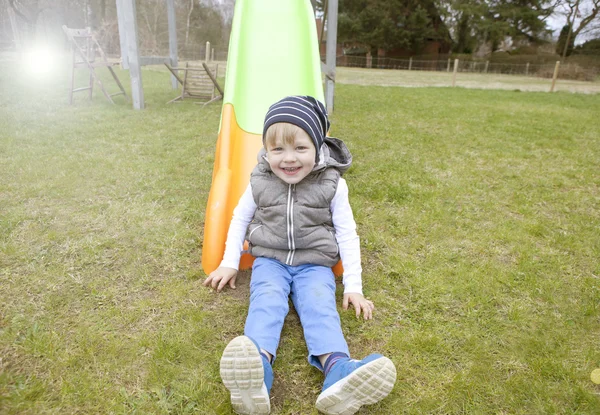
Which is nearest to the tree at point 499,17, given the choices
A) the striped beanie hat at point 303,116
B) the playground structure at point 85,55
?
the playground structure at point 85,55

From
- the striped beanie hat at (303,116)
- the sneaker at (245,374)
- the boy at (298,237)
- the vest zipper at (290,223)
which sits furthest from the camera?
the vest zipper at (290,223)

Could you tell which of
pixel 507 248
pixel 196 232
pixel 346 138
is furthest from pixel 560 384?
pixel 346 138

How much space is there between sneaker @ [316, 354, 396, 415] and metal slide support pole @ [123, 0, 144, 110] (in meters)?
6.84

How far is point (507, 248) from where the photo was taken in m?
2.92

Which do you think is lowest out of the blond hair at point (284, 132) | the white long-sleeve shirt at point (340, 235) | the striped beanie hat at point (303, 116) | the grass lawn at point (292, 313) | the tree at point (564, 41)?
the grass lawn at point (292, 313)

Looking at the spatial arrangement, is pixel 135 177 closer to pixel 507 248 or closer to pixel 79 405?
pixel 79 405

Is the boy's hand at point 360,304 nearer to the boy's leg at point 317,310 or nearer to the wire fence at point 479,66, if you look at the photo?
the boy's leg at point 317,310

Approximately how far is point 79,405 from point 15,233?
1741 mm

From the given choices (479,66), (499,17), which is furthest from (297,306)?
(499,17)

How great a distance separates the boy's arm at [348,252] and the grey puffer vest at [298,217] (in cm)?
4

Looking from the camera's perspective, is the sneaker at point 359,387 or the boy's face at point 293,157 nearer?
the sneaker at point 359,387

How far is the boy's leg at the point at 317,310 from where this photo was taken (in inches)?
69.7

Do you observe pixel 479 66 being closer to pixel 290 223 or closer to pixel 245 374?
pixel 290 223

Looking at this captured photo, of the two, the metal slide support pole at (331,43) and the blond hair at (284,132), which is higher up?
the metal slide support pole at (331,43)
